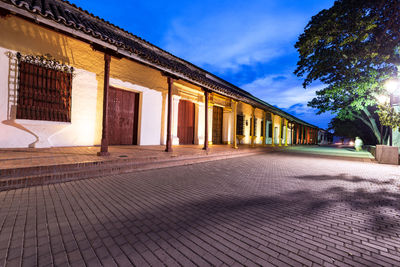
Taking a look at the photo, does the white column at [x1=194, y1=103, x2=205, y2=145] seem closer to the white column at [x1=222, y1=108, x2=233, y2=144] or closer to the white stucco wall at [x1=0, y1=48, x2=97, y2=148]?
the white column at [x1=222, y1=108, x2=233, y2=144]

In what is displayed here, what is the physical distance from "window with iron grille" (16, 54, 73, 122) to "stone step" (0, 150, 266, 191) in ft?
10.6

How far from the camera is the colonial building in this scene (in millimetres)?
4766

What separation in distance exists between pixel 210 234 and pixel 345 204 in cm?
254

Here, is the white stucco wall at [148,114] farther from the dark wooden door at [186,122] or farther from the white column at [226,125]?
the white column at [226,125]

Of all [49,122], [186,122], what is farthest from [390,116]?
[49,122]

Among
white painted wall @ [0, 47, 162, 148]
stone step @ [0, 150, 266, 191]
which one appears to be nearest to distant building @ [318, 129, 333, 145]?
white painted wall @ [0, 47, 162, 148]

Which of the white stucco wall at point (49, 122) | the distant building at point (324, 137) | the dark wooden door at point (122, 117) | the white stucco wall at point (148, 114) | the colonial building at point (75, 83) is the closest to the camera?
the colonial building at point (75, 83)

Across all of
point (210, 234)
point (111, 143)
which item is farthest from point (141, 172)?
point (111, 143)

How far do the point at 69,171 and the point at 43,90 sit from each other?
379 centimetres

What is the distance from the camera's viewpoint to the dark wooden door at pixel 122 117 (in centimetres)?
755

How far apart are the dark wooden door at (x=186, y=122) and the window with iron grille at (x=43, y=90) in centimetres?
547

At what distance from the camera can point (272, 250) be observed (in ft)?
5.26

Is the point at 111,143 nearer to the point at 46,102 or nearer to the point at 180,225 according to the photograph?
the point at 46,102

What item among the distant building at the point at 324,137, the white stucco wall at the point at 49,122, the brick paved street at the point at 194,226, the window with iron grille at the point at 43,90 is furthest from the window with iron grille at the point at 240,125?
the distant building at the point at 324,137
